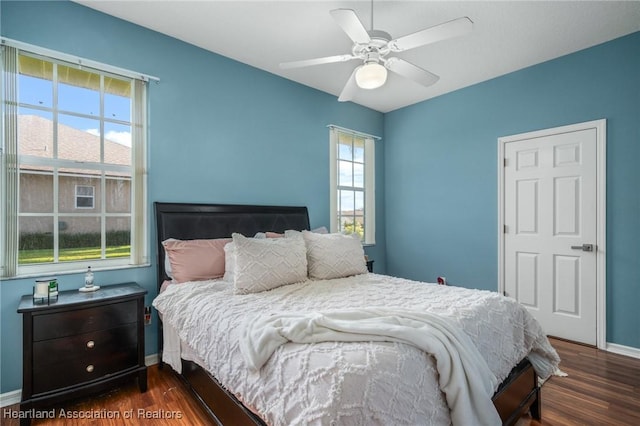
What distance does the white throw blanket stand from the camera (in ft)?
4.10

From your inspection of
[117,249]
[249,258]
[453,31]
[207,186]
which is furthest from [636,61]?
[117,249]

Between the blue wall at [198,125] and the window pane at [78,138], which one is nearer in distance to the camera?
the blue wall at [198,125]

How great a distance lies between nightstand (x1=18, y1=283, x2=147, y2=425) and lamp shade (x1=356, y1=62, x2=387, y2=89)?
215cm

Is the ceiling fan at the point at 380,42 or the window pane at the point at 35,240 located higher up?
the ceiling fan at the point at 380,42

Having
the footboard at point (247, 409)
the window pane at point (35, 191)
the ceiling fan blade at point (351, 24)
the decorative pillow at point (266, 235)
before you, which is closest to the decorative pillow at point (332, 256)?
the decorative pillow at point (266, 235)

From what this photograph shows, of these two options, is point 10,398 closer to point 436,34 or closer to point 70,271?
point 70,271

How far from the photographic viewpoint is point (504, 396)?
1.64 meters

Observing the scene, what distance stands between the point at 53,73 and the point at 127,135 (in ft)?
1.98

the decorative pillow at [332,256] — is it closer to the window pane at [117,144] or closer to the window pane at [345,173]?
the window pane at [345,173]

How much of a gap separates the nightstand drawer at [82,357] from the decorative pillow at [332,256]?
55.5 inches

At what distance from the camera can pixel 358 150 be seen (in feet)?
14.9

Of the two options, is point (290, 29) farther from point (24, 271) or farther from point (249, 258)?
point (24, 271)

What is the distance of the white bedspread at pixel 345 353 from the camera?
107 centimetres

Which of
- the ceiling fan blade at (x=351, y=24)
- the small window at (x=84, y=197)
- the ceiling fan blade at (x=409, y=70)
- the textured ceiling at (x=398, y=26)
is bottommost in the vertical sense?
the small window at (x=84, y=197)
